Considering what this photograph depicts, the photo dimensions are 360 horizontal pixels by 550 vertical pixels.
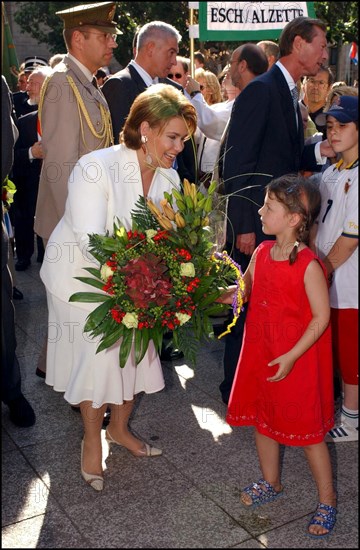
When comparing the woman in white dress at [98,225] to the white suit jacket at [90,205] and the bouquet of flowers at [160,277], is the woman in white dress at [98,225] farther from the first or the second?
the bouquet of flowers at [160,277]

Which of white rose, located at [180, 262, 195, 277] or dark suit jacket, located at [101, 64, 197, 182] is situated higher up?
dark suit jacket, located at [101, 64, 197, 182]

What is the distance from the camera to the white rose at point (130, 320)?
3176 mm

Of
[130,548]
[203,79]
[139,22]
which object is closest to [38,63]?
[203,79]

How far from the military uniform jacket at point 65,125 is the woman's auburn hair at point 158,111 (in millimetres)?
901

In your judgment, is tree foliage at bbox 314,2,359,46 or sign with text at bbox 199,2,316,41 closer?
sign with text at bbox 199,2,316,41

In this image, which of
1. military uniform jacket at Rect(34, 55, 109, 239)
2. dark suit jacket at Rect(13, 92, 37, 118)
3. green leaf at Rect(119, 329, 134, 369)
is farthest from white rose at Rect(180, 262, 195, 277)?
dark suit jacket at Rect(13, 92, 37, 118)

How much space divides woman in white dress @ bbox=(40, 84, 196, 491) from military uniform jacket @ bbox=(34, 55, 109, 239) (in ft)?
2.70

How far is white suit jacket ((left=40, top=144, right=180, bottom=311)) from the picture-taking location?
11.6 feet

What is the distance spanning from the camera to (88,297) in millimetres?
3432

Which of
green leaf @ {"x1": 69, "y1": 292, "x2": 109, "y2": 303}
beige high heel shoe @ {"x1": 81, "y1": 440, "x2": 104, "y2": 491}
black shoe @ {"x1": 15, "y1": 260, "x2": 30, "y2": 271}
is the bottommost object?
black shoe @ {"x1": 15, "y1": 260, "x2": 30, "y2": 271}

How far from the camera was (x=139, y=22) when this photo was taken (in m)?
24.5

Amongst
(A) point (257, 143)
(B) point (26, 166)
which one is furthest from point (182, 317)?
(B) point (26, 166)

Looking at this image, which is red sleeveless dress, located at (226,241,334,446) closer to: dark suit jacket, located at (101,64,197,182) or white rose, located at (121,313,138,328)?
white rose, located at (121,313,138,328)

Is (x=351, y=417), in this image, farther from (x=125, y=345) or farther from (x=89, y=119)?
(x=89, y=119)
